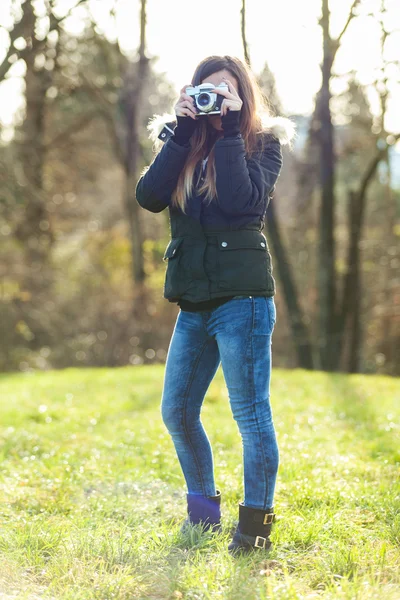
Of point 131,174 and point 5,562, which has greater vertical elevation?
point 131,174

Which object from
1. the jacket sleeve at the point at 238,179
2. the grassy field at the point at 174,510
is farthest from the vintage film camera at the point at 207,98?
the grassy field at the point at 174,510

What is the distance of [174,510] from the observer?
3629 millimetres

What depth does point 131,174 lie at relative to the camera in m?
17.6

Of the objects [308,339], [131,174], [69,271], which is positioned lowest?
[308,339]

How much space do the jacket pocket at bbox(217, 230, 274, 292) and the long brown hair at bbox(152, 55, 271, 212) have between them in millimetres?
199

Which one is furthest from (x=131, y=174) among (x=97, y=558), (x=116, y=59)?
(x=97, y=558)

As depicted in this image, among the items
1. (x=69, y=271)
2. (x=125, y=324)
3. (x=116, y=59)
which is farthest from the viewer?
Answer: (x=69, y=271)

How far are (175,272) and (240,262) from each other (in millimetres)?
290

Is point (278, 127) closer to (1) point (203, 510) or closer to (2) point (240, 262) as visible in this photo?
(2) point (240, 262)

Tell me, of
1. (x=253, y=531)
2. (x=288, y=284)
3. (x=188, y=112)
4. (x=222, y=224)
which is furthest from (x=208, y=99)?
(x=288, y=284)

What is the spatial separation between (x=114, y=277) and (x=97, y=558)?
670 inches

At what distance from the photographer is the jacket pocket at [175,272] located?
2963 mm

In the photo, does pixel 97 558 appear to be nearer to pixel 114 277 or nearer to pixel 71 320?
pixel 71 320

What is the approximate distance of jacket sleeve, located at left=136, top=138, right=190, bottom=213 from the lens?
2943 millimetres
